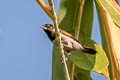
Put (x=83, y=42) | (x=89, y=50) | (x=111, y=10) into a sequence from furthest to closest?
(x=83, y=42), (x=89, y=50), (x=111, y=10)

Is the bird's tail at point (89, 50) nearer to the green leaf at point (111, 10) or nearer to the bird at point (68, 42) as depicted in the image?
the bird at point (68, 42)

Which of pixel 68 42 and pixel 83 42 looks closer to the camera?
pixel 68 42

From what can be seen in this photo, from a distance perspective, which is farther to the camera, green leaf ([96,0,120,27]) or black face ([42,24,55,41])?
black face ([42,24,55,41])

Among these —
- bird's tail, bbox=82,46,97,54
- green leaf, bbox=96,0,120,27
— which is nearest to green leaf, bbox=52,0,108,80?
bird's tail, bbox=82,46,97,54

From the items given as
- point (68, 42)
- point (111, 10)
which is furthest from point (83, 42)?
point (111, 10)

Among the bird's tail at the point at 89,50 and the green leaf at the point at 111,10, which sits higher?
the green leaf at the point at 111,10

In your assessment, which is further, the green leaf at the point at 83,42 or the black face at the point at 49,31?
the black face at the point at 49,31

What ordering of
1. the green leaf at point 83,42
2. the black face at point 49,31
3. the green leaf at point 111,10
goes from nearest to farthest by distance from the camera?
the green leaf at point 111,10 < the green leaf at point 83,42 < the black face at point 49,31

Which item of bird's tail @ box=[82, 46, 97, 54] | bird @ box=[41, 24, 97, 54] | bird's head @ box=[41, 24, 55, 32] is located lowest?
bird's tail @ box=[82, 46, 97, 54]

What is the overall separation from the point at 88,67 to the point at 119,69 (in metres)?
0.30

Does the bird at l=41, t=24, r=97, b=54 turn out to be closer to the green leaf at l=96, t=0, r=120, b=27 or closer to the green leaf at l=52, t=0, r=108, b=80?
the green leaf at l=52, t=0, r=108, b=80

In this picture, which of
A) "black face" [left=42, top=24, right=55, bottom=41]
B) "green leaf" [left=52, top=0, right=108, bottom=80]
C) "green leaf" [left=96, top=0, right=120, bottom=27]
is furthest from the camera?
"black face" [left=42, top=24, right=55, bottom=41]

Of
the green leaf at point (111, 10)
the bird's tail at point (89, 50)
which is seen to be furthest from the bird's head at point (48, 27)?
the green leaf at point (111, 10)

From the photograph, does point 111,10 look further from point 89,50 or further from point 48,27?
point 48,27
